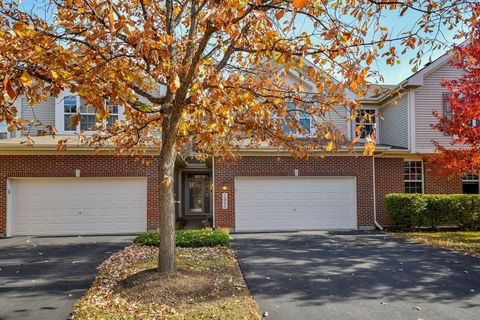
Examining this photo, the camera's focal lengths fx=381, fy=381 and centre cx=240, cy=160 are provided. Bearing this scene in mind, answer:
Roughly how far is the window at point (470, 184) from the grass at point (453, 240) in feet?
10.4

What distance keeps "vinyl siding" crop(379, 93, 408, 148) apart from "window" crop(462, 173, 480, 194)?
3.37 metres

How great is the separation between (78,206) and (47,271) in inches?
237

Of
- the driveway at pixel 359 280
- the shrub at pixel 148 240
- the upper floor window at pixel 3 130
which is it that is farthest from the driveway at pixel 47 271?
the upper floor window at pixel 3 130

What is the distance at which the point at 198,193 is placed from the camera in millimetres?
22969

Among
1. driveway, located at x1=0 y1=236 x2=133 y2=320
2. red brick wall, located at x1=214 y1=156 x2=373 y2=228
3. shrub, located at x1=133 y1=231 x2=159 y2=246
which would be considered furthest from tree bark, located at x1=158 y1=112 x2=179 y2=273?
red brick wall, located at x1=214 y1=156 x2=373 y2=228

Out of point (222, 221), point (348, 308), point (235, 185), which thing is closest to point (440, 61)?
point (235, 185)

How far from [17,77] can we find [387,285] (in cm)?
664

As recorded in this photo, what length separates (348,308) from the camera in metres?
5.59

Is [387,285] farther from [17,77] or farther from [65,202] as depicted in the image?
[65,202]

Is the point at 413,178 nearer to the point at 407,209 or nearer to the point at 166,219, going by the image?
the point at 407,209

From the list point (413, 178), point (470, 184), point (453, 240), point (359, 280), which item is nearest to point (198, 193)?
point (413, 178)

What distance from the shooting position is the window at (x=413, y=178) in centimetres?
1633

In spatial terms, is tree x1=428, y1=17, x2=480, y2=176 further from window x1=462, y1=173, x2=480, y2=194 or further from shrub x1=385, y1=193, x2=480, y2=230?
window x1=462, y1=173, x2=480, y2=194

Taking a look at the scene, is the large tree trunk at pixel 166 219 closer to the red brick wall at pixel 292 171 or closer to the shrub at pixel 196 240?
the shrub at pixel 196 240
